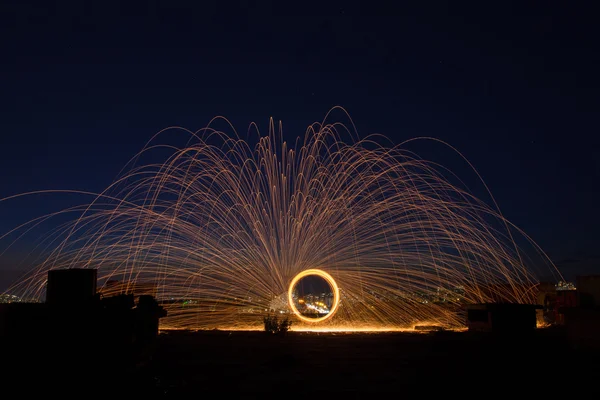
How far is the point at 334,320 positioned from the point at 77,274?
17.1 metres

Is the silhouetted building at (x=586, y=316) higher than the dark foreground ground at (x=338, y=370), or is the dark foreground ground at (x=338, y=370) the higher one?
the silhouetted building at (x=586, y=316)

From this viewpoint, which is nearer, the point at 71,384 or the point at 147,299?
the point at 71,384

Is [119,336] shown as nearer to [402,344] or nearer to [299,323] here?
[402,344]

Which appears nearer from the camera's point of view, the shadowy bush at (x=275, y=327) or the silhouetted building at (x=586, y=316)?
the silhouetted building at (x=586, y=316)

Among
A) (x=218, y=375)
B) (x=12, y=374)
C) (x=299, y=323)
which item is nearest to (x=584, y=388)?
(x=218, y=375)

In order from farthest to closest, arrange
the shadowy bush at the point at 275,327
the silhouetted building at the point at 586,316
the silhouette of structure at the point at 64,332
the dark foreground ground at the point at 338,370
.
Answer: the shadowy bush at the point at 275,327, the silhouetted building at the point at 586,316, the dark foreground ground at the point at 338,370, the silhouette of structure at the point at 64,332

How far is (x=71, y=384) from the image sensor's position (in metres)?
6.20

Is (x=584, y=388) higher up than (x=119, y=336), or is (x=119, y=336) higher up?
(x=119, y=336)

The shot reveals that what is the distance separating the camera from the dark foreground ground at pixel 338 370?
6.97 meters

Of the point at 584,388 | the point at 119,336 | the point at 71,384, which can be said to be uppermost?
the point at 119,336

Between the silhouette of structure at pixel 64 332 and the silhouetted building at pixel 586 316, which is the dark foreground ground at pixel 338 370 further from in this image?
the silhouetted building at pixel 586 316

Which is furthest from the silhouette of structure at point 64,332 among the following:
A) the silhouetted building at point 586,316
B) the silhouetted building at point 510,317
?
the silhouetted building at point 510,317

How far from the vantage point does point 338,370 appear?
9742mm

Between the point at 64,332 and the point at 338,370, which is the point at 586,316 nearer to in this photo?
the point at 338,370
